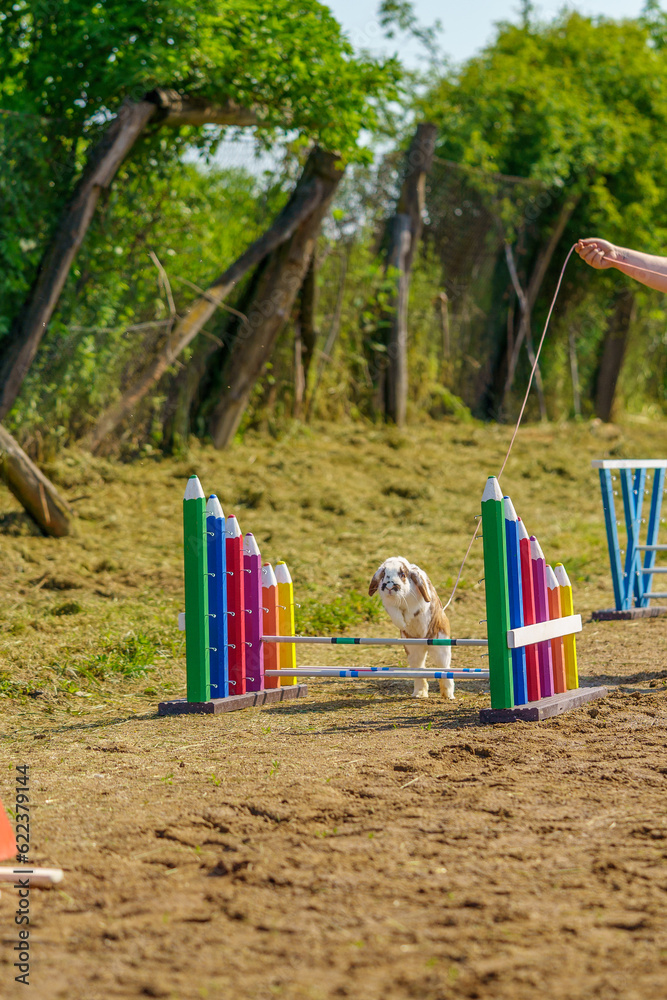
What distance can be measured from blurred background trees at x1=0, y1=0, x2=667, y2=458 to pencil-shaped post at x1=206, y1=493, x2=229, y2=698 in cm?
405

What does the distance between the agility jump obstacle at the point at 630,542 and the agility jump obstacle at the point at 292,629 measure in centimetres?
218

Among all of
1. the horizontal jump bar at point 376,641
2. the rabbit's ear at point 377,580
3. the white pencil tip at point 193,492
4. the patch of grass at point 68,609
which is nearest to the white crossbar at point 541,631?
the horizontal jump bar at point 376,641

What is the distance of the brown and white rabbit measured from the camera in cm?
513

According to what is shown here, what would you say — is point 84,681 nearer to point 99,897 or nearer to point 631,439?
point 99,897

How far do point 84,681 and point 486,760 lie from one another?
101 inches

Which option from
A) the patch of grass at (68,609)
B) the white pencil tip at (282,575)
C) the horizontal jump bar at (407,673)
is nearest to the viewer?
the horizontal jump bar at (407,673)

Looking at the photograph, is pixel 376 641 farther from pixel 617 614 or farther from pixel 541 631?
pixel 617 614

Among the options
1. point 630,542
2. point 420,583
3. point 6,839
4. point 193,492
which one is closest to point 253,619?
point 193,492

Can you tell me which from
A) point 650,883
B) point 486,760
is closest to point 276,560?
point 486,760

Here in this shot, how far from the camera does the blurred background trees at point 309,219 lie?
345 inches

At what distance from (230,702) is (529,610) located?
1.56m

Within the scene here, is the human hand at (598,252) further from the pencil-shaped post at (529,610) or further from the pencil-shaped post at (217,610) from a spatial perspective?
the pencil-shaped post at (217,610)

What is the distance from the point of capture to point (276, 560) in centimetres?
810

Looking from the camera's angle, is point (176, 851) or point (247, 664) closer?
point (176, 851)
